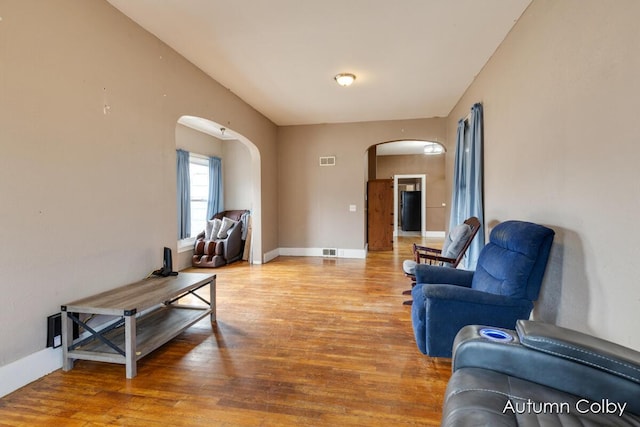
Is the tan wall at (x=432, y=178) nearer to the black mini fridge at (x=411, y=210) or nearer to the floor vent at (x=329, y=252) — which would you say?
the black mini fridge at (x=411, y=210)

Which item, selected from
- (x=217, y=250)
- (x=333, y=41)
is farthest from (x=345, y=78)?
(x=217, y=250)

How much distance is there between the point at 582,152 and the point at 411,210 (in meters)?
9.46

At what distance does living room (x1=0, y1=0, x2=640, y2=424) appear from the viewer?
1616 millimetres

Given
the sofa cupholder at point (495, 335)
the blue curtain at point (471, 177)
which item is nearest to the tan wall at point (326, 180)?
the blue curtain at point (471, 177)

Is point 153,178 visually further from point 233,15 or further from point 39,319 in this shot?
point 233,15

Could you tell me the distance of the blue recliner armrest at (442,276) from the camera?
266 cm

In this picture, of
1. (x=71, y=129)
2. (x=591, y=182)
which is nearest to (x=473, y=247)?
(x=591, y=182)

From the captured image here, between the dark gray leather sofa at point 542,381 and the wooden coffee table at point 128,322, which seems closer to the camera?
the dark gray leather sofa at point 542,381

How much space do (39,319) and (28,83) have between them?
5.00ft

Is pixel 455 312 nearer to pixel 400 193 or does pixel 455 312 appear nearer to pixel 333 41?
pixel 333 41

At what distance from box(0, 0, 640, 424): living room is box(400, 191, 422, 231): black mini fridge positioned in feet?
25.3

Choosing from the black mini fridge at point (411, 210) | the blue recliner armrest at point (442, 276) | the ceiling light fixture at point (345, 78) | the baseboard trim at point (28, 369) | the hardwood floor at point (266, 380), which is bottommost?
the hardwood floor at point (266, 380)

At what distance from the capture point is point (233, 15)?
2682 mm

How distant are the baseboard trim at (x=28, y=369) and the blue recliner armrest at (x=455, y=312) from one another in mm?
2563
